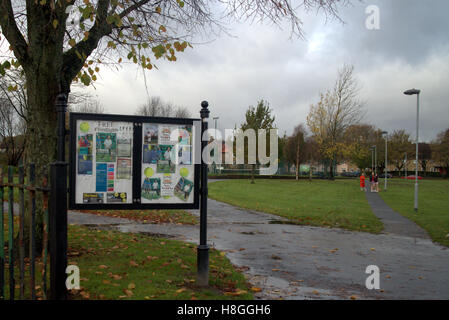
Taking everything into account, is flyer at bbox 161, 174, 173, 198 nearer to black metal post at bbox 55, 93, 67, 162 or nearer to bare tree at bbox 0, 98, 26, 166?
black metal post at bbox 55, 93, 67, 162

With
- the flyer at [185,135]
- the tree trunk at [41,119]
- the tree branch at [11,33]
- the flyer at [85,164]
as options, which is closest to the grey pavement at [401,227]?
the flyer at [185,135]

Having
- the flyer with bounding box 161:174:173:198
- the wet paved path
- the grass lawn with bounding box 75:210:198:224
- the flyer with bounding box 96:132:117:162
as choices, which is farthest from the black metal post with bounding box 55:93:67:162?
the grass lawn with bounding box 75:210:198:224

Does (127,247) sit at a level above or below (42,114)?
below

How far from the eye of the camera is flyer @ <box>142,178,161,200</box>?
233 inches

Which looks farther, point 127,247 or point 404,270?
point 127,247

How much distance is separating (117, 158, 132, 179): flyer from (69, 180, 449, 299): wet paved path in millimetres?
2539

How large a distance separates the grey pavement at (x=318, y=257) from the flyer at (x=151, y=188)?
2037 mm

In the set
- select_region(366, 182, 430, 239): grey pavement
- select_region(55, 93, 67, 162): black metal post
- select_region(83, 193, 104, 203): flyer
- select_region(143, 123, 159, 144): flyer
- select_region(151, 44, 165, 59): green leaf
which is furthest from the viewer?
select_region(366, 182, 430, 239): grey pavement

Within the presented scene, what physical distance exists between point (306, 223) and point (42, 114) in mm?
9751

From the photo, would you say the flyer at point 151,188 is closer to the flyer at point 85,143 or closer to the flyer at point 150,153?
the flyer at point 150,153
